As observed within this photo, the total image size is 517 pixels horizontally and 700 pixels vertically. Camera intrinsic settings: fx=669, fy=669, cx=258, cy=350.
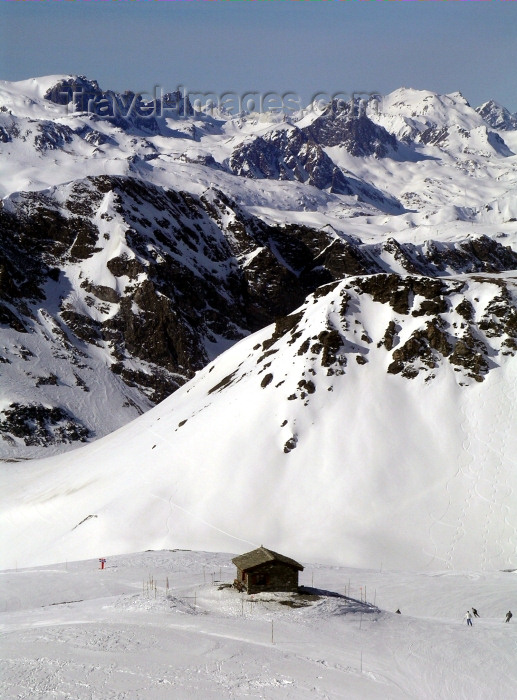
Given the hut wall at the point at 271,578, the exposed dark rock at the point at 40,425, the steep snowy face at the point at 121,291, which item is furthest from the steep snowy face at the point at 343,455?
the steep snowy face at the point at 121,291

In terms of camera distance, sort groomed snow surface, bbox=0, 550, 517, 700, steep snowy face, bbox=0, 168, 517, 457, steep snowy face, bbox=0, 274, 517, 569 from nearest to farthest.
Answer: groomed snow surface, bbox=0, 550, 517, 700 → steep snowy face, bbox=0, 274, 517, 569 → steep snowy face, bbox=0, 168, 517, 457

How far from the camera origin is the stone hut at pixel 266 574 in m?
34.9

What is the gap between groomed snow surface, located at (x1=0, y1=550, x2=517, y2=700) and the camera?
2188cm

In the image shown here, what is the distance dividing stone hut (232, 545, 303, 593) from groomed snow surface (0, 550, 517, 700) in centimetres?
62

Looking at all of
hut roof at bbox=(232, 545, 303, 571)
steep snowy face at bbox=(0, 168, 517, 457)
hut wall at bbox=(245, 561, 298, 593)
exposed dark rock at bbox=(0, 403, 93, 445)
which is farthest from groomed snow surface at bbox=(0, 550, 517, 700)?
steep snowy face at bbox=(0, 168, 517, 457)

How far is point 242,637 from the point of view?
2753cm

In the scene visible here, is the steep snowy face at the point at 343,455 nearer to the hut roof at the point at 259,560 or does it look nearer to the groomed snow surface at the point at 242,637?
the groomed snow surface at the point at 242,637

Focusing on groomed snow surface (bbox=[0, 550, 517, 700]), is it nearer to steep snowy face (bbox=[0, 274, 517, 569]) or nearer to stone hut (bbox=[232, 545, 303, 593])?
stone hut (bbox=[232, 545, 303, 593])

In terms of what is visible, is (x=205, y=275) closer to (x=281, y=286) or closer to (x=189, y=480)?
(x=281, y=286)

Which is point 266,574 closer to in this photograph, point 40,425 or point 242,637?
point 242,637

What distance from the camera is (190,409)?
7969cm

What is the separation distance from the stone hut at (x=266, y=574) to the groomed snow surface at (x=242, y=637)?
0.62 metres

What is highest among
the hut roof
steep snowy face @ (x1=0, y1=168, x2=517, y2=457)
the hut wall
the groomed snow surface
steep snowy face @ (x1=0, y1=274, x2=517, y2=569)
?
steep snowy face @ (x1=0, y1=168, x2=517, y2=457)

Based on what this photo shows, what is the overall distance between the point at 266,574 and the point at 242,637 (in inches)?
306
